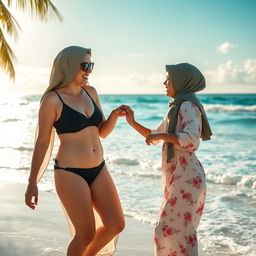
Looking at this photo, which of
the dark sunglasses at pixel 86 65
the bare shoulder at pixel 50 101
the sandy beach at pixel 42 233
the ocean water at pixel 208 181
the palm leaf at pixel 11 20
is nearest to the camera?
the bare shoulder at pixel 50 101

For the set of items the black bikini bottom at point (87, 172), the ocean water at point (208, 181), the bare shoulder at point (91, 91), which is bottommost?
the ocean water at point (208, 181)

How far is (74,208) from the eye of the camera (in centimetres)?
345

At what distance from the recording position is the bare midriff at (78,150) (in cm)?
353

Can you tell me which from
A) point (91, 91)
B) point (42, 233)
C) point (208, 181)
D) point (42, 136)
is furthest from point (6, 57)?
point (42, 136)

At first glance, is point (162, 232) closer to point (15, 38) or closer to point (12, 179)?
point (12, 179)

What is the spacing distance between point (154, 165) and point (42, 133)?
8011mm

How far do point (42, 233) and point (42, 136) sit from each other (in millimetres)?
2152

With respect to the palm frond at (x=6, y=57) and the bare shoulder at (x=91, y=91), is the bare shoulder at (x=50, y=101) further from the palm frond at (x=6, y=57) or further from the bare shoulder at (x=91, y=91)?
the palm frond at (x=6, y=57)

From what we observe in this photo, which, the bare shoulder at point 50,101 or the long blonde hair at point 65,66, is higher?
the long blonde hair at point 65,66

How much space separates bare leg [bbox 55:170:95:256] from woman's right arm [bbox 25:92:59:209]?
0.20 meters

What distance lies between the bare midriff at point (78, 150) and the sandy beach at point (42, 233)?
1531mm

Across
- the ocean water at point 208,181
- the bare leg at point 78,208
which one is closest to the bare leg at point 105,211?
the bare leg at point 78,208

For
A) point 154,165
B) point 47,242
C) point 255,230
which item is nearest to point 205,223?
point 255,230

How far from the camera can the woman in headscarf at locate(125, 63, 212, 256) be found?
3525 mm
